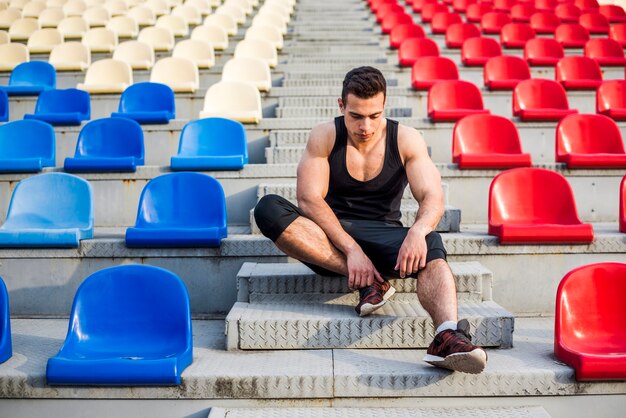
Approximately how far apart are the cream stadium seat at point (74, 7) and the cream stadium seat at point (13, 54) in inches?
89.6

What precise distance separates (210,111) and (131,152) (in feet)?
3.21

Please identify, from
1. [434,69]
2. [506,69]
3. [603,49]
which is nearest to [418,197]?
[434,69]

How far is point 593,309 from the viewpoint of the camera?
2.62 meters

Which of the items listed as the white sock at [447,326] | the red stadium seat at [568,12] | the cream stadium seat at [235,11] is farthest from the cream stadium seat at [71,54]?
the red stadium seat at [568,12]

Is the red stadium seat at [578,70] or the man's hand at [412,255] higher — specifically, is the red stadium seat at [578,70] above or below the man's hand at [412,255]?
above

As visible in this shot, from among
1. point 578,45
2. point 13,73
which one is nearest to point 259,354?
point 13,73

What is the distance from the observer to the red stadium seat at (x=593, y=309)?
8.46 ft

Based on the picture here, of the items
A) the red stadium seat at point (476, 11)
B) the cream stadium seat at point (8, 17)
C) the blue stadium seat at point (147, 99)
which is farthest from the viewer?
the red stadium seat at point (476, 11)

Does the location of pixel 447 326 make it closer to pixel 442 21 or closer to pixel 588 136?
pixel 588 136

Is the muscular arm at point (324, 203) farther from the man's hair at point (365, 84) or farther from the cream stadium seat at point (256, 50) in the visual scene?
the cream stadium seat at point (256, 50)

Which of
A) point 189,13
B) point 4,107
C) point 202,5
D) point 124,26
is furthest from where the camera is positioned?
point 202,5

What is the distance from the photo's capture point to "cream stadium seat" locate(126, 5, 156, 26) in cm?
896

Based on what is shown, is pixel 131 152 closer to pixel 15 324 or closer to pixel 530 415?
pixel 15 324

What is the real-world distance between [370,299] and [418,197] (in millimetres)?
468
